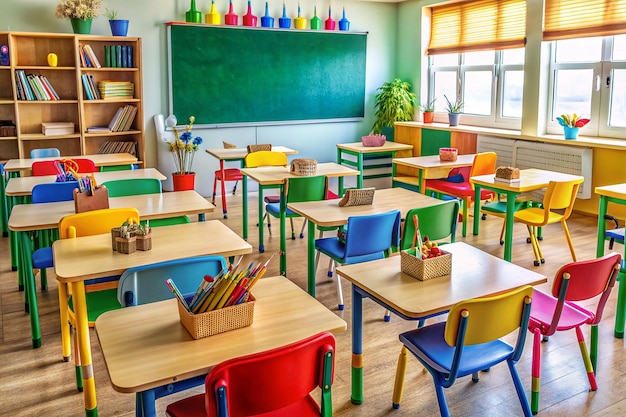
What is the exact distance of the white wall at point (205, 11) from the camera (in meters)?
6.73

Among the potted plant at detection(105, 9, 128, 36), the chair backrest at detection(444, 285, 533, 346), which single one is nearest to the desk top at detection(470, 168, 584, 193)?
the chair backrest at detection(444, 285, 533, 346)

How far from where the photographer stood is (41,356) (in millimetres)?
3309

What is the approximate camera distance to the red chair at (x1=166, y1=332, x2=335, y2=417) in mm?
1581

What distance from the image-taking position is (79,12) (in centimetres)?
648

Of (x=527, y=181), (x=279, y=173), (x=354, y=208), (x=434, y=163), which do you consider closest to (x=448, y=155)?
(x=434, y=163)

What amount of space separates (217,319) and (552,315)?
1.65 meters

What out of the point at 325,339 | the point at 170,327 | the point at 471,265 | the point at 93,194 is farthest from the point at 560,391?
the point at 93,194

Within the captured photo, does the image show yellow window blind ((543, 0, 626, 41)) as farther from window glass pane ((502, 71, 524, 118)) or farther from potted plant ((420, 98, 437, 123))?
potted plant ((420, 98, 437, 123))

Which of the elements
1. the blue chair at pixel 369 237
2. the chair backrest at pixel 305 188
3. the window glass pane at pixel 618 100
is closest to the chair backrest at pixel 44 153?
the chair backrest at pixel 305 188

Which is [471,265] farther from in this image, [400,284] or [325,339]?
[325,339]

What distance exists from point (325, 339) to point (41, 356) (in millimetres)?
2264

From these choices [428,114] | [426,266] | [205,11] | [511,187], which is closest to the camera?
[426,266]

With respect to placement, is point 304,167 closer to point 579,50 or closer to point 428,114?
point 579,50

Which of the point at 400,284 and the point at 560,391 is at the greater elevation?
the point at 400,284
